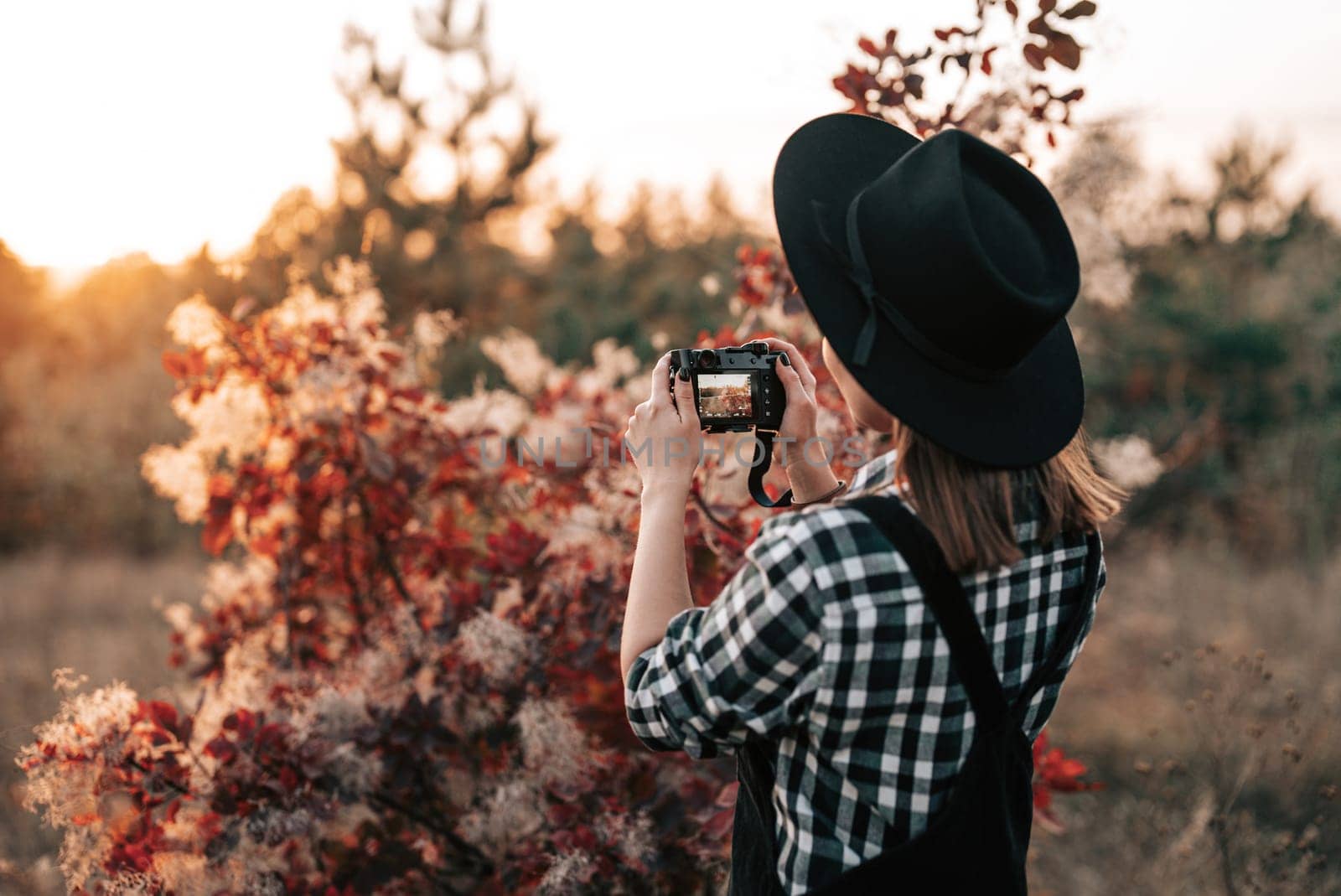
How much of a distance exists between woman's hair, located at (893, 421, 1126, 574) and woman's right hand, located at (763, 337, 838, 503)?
0.33 metres

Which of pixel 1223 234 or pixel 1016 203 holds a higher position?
pixel 1223 234

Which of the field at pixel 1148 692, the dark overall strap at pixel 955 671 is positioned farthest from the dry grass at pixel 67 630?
the dark overall strap at pixel 955 671

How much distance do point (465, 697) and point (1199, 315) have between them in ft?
28.4

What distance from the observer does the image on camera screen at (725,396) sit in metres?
1.28

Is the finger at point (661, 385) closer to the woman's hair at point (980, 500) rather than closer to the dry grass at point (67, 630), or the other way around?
the woman's hair at point (980, 500)

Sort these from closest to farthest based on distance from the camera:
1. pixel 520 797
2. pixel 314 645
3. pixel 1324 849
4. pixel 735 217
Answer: pixel 520 797, pixel 314 645, pixel 1324 849, pixel 735 217

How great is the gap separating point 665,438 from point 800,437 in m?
0.28

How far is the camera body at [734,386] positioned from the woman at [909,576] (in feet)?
0.66

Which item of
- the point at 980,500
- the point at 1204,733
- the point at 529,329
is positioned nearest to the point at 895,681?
the point at 980,500

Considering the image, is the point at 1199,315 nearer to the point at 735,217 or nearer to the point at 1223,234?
the point at 735,217

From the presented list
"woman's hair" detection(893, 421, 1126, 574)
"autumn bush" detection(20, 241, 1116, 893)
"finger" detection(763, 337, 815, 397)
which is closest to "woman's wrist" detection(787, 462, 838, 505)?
"finger" detection(763, 337, 815, 397)

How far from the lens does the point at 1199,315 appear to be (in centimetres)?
873

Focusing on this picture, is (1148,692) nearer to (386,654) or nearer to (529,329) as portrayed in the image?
(386,654)

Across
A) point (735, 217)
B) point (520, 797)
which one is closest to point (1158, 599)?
point (520, 797)
